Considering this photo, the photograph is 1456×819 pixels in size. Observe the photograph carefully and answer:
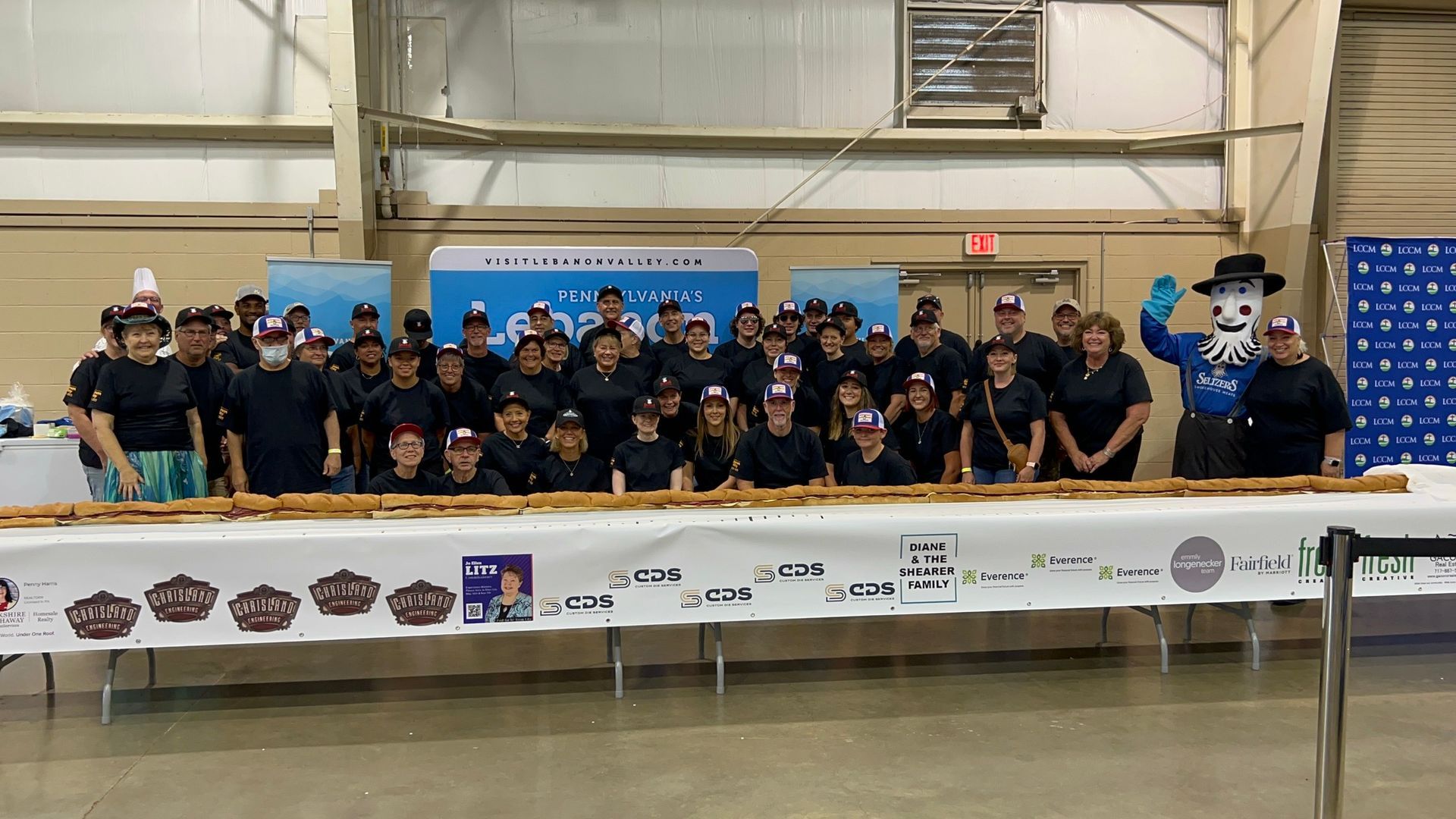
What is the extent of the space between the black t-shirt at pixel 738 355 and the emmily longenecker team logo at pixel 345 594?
292 centimetres

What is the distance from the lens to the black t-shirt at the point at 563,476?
4.93 m

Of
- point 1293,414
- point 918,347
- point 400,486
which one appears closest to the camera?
point 400,486

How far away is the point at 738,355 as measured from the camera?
246 inches

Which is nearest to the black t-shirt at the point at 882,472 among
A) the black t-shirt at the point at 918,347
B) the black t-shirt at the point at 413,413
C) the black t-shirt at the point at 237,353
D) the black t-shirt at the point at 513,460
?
the black t-shirt at the point at 918,347

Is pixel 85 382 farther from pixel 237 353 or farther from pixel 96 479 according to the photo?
Answer: pixel 237 353

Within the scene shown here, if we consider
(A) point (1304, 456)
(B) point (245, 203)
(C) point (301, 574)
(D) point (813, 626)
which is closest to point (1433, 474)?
(A) point (1304, 456)

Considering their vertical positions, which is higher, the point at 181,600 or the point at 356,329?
the point at 356,329

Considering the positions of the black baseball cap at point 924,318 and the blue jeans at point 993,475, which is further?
the black baseball cap at point 924,318

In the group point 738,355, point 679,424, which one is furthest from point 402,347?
point 738,355

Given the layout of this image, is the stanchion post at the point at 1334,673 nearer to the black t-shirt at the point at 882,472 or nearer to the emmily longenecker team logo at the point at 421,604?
the black t-shirt at the point at 882,472

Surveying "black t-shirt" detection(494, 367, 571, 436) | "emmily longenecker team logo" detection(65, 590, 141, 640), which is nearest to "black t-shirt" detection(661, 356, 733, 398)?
"black t-shirt" detection(494, 367, 571, 436)

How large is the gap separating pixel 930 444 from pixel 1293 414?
190 centimetres

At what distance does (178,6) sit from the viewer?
7672mm

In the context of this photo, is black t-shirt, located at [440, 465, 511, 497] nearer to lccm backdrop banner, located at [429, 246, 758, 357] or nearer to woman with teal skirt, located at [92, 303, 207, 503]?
woman with teal skirt, located at [92, 303, 207, 503]
